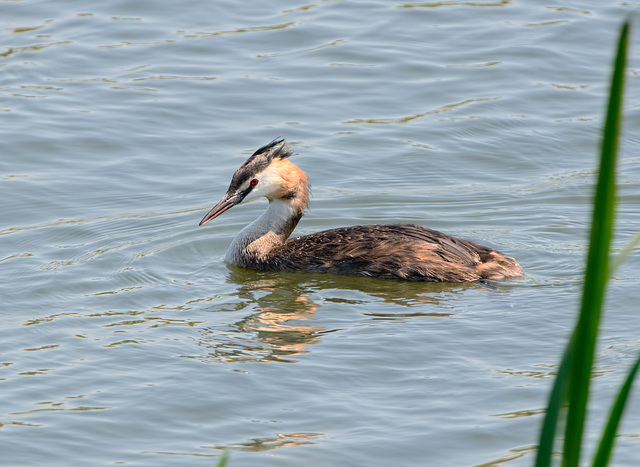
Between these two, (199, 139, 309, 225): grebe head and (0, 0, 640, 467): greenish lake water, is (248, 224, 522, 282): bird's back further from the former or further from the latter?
(199, 139, 309, 225): grebe head

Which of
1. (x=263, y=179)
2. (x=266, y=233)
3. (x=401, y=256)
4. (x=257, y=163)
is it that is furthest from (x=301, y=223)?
(x=401, y=256)

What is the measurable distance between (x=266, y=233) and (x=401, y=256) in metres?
1.40

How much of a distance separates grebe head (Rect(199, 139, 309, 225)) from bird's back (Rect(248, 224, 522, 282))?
0.62 meters

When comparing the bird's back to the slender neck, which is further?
the slender neck

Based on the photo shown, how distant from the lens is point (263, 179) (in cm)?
834

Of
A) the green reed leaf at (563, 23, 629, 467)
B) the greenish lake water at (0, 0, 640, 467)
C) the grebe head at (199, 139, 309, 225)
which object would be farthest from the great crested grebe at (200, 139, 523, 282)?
the green reed leaf at (563, 23, 629, 467)

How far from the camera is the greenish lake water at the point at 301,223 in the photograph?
5.33m

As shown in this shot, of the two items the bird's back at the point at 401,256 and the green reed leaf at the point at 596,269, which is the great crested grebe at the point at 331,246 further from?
the green reed leaf at the point at 596,269

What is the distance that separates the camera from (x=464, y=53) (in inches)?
535

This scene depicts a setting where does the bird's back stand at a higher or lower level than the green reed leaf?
lower

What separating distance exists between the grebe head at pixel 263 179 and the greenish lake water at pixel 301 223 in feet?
1.98

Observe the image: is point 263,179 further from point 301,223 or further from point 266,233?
point 301,223

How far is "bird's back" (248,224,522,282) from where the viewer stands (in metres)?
7.63

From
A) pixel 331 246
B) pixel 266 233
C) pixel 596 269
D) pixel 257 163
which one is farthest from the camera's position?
pixel 266 233
